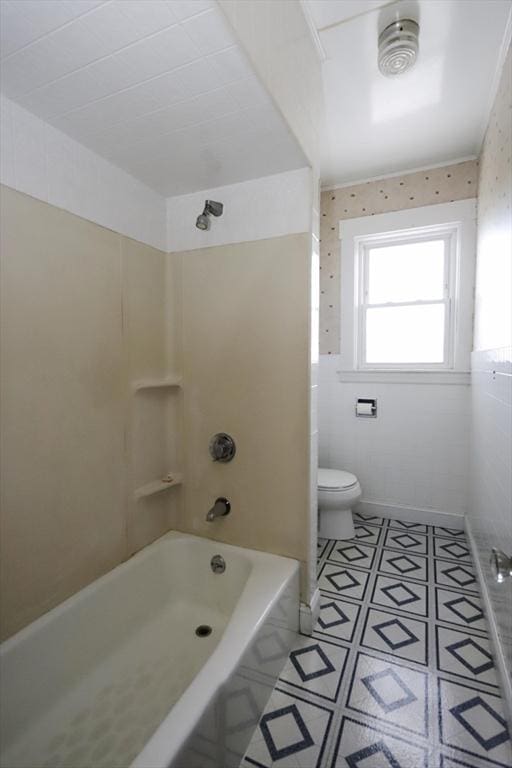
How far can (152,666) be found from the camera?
55.2 inches

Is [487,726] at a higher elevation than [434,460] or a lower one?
lower

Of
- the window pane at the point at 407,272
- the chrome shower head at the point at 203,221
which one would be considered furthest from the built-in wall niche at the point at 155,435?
the window pane at the point at 407,272

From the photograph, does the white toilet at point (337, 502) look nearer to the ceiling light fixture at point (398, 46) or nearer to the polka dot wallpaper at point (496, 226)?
the polka dot wallpaper at point (496, 226)

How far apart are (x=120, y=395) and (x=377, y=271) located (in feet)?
6.92

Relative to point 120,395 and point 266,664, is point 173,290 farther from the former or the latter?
point 266,664

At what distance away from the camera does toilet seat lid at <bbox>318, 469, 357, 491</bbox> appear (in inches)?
93.8

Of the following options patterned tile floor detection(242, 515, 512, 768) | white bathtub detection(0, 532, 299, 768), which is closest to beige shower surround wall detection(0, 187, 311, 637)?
white bathtub detection(0, 532, 299, 768)

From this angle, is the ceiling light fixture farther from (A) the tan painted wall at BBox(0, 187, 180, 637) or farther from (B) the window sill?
(B) the window sill

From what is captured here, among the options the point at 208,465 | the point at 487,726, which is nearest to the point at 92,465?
the point at 208,465

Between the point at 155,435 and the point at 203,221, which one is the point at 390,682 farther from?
the point at 203,221

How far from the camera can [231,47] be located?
993mm

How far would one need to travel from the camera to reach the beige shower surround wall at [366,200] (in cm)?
244

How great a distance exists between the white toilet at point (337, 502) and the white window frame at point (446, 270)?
A: 83 cm

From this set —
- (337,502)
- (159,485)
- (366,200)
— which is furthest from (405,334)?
(159,485)
